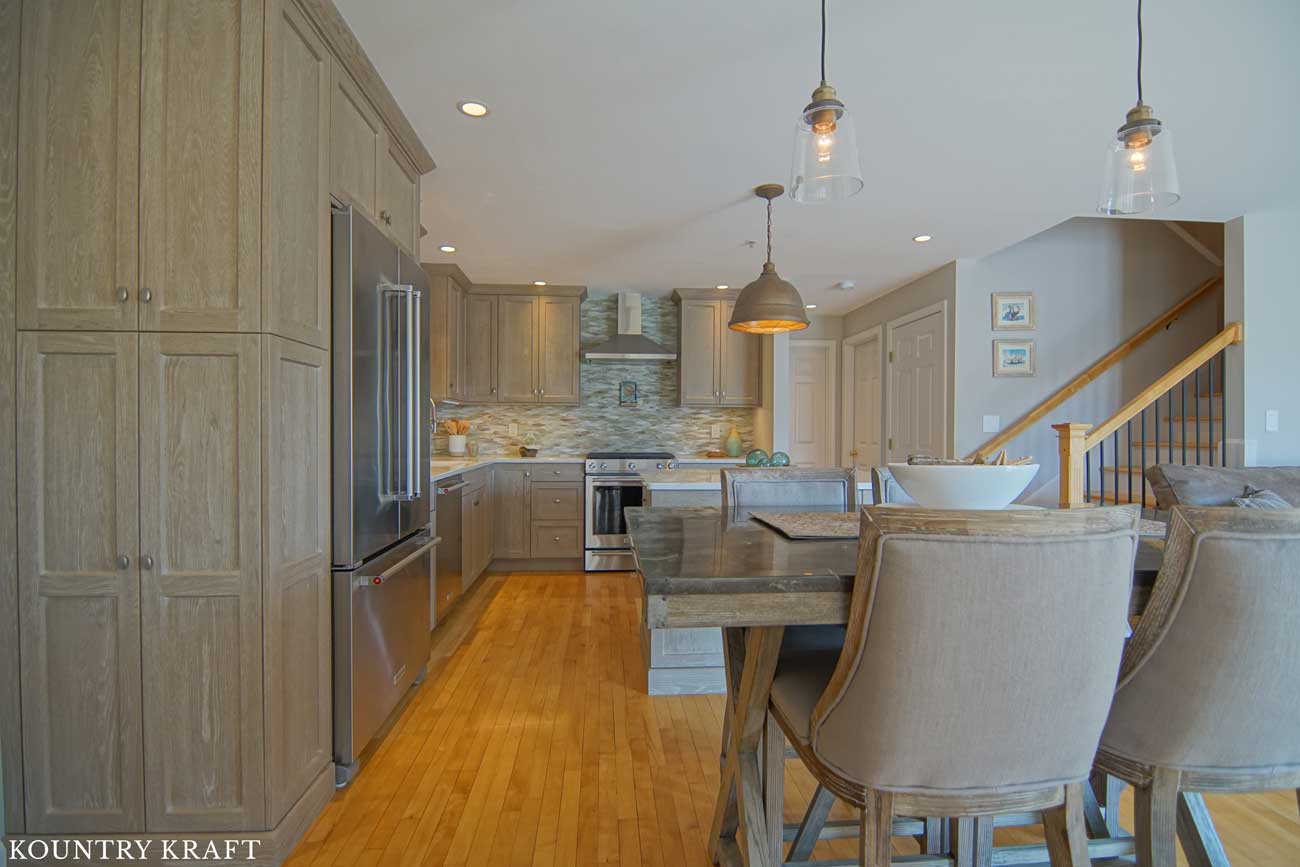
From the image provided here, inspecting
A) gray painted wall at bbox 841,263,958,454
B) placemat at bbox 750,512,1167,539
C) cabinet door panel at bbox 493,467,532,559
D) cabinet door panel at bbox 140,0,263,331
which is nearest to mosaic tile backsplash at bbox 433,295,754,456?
cabinet door panel at bbox 493,467,532,559

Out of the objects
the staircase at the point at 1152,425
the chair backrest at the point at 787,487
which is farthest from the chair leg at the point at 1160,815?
the staircase at the point at 1152,425

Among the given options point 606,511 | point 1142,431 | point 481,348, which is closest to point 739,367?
point 606,511

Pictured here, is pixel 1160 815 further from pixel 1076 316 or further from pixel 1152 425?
pixel 1152 425

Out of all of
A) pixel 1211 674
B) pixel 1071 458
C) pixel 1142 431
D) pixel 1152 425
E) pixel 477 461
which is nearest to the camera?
pixel 1211 674

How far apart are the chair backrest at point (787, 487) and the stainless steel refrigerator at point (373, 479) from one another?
3.91 feet

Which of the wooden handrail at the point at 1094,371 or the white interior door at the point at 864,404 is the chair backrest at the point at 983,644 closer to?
the wooden handrail at the point at 1094,371

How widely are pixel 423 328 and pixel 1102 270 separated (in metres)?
4.79

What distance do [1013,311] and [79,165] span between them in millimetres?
4977

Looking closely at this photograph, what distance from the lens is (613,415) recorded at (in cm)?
553

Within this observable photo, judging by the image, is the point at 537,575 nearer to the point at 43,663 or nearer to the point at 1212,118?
the point at 43,663

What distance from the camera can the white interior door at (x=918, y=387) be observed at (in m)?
4.53

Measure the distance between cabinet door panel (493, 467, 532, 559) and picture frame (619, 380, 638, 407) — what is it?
1.23 metres

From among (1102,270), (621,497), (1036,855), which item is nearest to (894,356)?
(1102,270)

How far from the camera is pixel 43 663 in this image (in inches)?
57.5
